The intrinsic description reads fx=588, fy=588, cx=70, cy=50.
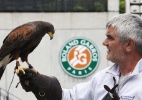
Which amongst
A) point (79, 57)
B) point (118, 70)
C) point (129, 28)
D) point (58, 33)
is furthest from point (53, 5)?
point (129, 28)

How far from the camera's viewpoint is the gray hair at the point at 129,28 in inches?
131

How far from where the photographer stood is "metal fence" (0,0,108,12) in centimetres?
1105

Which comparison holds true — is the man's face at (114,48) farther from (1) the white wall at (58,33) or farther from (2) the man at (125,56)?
(1) the white wall at (58,33)

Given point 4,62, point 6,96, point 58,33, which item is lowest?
point 6,96

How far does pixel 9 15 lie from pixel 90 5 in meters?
1.57

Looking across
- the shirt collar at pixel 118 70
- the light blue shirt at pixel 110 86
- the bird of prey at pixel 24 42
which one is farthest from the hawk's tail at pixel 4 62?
the shirt collar at pixel 118 70

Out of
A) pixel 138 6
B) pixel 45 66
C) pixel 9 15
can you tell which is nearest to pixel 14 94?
pixel 45 66

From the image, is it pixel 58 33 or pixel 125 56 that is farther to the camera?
pixel 58 33

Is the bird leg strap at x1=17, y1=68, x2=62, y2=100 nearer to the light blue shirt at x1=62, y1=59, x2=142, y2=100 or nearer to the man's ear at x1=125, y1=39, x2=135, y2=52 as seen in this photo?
the light blue shirt at x1=62, y1=59, x2=142, y2=100

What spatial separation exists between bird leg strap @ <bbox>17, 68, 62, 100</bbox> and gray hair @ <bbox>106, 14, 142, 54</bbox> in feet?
1.93

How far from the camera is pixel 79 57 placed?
1086 centimetres

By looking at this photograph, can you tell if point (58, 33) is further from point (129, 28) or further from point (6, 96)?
point (129, 28)

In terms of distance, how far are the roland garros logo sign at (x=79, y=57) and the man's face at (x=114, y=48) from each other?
7447mm

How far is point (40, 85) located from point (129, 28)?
69 centimetres
